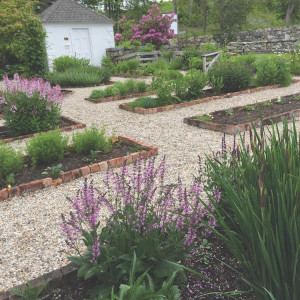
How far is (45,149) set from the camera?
14.8 feet

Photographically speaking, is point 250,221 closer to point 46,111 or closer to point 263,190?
point 263,190

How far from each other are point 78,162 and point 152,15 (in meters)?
16.1

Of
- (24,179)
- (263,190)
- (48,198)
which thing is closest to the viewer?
(263,190)

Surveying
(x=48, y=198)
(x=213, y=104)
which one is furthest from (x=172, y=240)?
(x=213, y=104)

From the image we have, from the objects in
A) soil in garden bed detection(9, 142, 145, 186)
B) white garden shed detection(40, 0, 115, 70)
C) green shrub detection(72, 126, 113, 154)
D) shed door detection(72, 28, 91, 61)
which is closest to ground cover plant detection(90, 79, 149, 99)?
soil in garden bed detection(9, 142, 145, 186)

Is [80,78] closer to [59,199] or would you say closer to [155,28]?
[155,28]

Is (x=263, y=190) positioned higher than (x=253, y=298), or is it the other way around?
(x=263, y=190)

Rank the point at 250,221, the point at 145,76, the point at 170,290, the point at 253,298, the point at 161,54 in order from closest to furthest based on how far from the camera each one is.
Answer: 1. the point at 250,221
2. the point at 170,290
3. the point at 253,298
4. the point at 145,76
5. the point at 161,54

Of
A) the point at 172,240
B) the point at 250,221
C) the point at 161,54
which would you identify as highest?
the point at 161,54

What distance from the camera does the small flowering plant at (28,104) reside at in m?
6.05

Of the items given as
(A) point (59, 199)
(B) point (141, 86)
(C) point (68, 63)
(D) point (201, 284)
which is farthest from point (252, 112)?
(C) point (68, 63)

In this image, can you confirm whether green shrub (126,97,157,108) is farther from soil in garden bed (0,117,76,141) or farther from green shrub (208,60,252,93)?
green shrub (208,60,252,93)

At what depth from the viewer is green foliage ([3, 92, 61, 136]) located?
19.9 feet

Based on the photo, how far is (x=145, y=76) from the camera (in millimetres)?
13859
